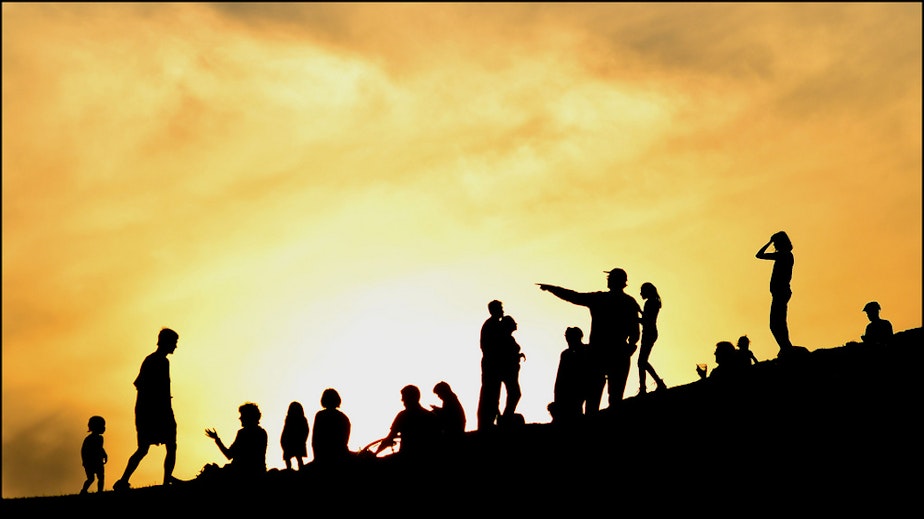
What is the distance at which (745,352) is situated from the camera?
15.5 meters

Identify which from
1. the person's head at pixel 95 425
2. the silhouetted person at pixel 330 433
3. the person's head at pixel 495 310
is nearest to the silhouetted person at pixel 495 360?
the person's head at pixel 495 310

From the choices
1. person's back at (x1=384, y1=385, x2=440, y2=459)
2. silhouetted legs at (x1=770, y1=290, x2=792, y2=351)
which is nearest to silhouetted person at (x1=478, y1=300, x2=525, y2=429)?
person's back at (x1=384, y1=385, x2=440, y2=459)

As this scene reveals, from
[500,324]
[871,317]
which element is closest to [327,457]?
[500,324]

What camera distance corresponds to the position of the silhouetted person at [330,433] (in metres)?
12.9

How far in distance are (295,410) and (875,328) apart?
8.08 meters

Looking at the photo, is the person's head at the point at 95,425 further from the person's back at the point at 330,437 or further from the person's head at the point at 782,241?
the person's head at the point at 782,241

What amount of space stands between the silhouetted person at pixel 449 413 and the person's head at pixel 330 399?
3.92ft

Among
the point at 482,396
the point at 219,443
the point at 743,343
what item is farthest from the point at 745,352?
the point at 219,443

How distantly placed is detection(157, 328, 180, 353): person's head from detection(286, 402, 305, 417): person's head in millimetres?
1725

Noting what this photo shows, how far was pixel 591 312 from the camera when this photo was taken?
1345cm

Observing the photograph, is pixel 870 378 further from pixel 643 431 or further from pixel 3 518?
pixel 3 518

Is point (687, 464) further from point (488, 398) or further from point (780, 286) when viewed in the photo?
point (780, 286)

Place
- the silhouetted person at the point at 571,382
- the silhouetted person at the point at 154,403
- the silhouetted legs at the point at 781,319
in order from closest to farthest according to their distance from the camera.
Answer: the silhouetted person at the point at 154,403, the silhouetted person at the point at 571,382, the silhouetted legs at the point at 781,319

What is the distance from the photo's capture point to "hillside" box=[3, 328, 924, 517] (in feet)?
34.5
